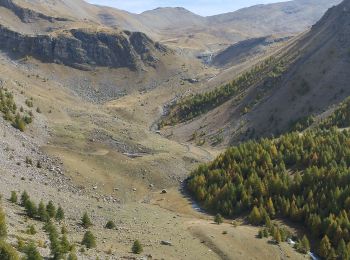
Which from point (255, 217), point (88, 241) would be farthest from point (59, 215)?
point (255, 217)

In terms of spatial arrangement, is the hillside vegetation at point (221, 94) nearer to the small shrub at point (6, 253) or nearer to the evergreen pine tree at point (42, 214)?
the evergreen pine tree at point (42, 214)

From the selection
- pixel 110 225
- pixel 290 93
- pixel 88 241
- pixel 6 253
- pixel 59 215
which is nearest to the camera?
pixel 6 253

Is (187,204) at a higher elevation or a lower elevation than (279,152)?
lower

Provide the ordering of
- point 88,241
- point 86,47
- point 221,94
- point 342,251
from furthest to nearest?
point 86,47 → point 221,94 → point 342,251 → point 88,241

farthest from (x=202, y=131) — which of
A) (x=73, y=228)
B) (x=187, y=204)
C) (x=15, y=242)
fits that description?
(x=15, y=242)

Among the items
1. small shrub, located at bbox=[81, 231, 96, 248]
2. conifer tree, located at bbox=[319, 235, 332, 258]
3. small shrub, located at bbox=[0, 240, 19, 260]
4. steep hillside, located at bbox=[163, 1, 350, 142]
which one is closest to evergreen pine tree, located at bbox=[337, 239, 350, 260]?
conifer tree, located at bbox=[319, 235, 332, 258]

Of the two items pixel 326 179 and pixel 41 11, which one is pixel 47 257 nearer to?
pixel 326 179

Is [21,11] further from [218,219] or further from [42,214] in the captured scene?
[42,214]

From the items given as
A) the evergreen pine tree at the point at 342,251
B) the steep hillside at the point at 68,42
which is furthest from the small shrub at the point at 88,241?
the steep hillside at the point at 68,42
